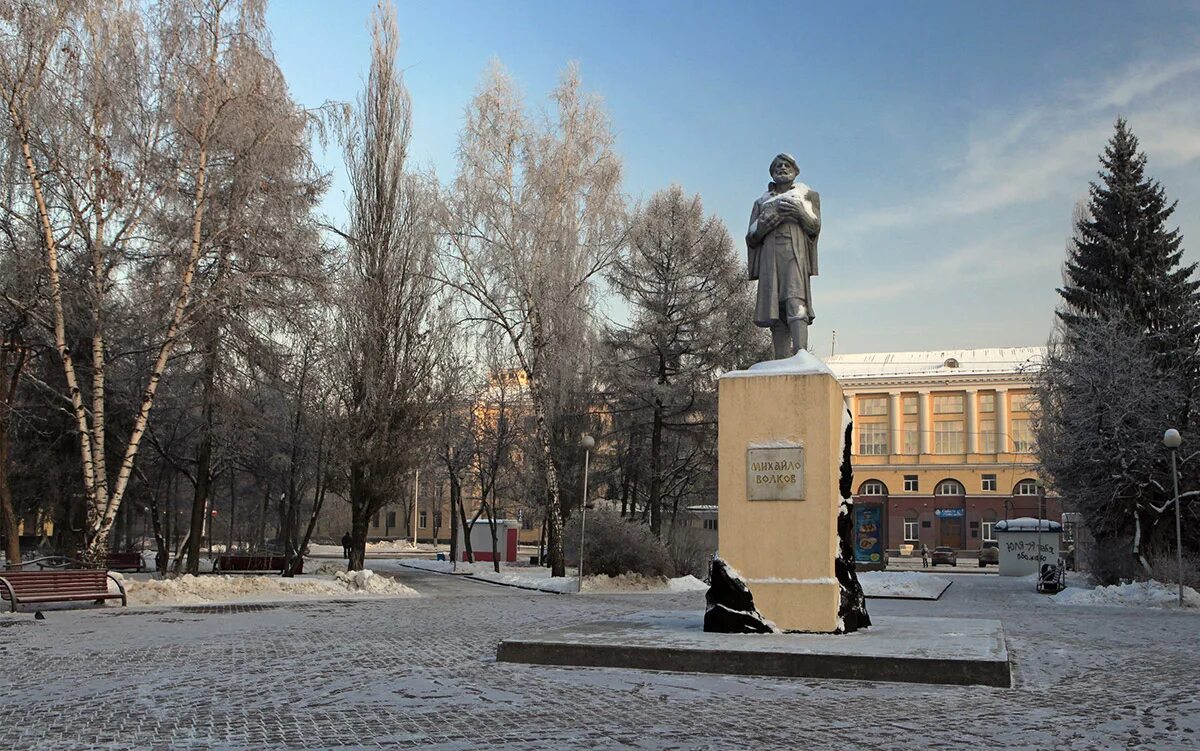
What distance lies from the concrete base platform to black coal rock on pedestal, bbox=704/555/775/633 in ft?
0.61

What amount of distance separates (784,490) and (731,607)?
1384 mm

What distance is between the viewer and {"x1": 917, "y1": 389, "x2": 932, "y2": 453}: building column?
7781cm

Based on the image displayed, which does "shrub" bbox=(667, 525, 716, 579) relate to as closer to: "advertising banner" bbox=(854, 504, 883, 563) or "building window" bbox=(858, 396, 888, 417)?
"advertising banner" bbox=(854, 504, 883, 563)

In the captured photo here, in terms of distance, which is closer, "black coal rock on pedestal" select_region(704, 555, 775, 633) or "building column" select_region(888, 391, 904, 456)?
"black coal rock on pedestal" select_region(704, 555, 775, 633)

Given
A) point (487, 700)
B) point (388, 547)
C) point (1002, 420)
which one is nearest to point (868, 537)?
point (487, 700)

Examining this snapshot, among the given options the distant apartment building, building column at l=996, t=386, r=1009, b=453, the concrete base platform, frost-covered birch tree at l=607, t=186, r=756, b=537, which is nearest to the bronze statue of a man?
the concrete base platform

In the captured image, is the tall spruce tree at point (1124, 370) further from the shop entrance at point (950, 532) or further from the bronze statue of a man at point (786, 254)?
the shop entrance at point (950, 532)

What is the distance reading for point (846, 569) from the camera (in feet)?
37.4

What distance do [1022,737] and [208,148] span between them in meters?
17.9

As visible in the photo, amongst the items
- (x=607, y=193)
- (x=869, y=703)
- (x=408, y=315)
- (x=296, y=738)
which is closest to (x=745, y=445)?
(x=869, y=703)

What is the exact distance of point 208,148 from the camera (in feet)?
64.5

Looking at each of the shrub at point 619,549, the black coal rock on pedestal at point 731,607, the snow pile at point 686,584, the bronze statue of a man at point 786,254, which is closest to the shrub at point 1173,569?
the snow pile at point 686,584

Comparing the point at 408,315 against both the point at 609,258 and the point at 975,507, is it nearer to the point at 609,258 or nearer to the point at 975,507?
the point at 609,258

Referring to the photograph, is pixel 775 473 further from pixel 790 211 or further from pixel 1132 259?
pixel 1132 259
